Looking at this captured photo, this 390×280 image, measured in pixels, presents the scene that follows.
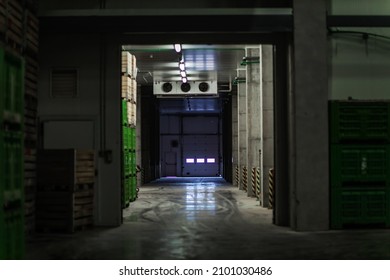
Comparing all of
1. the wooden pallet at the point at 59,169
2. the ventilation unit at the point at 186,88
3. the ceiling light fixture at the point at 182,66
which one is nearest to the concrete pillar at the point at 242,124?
the ventilation unit at the point at 186,88

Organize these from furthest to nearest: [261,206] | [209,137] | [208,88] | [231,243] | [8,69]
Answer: [209,137], [208,88], [261,206], [231,243], [8,69]

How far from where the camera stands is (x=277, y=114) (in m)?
11.5

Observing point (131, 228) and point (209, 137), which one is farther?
point (209, 137)

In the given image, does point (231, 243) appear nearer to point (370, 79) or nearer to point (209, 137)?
point (370, 79)

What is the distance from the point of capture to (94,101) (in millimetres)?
11469

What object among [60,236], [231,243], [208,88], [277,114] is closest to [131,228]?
[60,236]

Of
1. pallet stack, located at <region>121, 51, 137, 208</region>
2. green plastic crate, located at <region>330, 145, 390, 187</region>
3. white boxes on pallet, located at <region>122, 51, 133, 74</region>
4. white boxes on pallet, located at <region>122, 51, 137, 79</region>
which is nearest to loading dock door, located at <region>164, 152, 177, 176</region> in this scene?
pallet stack, located at <region>121, 51, 137, 208</region>

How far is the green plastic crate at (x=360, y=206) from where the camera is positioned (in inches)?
411

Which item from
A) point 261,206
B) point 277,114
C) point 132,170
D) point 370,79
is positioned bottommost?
point 261,206

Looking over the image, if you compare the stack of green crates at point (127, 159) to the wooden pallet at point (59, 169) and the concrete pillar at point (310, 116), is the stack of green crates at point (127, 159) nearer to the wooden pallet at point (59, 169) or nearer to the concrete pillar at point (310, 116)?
the wooden pallet at point (59, 169)

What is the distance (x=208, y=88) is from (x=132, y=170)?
8786mm

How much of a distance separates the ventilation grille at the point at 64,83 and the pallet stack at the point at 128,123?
364 cm

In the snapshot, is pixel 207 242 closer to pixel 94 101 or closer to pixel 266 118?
pixel 94 101

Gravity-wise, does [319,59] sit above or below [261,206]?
above
